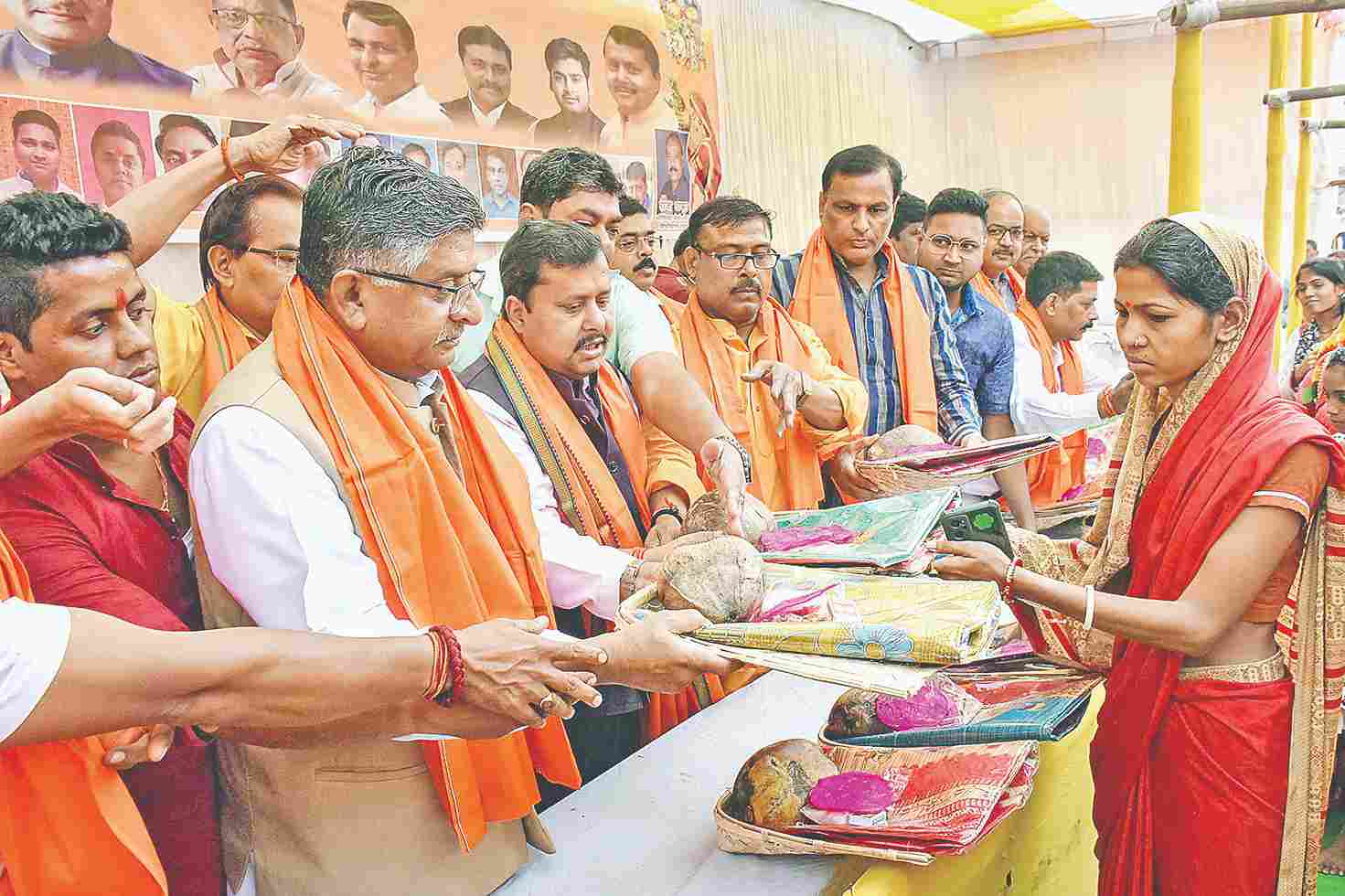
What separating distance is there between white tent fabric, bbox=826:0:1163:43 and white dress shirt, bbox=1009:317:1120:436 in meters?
5.66

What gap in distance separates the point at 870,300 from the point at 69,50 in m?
2.97

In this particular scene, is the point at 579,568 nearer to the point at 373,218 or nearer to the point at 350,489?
the point at 350,489

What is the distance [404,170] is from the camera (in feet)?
5.35

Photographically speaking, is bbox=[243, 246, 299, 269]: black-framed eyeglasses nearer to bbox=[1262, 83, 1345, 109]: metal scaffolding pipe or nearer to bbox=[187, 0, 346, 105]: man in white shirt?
bbox=[187, 0, 346, 105]: man in white shirt

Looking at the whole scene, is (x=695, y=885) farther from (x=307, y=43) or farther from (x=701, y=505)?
(x=307, y=43)

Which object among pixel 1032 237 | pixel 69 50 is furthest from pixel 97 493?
pixel 1032 237

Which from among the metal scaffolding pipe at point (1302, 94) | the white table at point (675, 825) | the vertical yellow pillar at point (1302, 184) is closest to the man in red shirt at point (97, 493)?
the white table at point (675, 825)

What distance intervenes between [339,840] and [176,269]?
3.32 m

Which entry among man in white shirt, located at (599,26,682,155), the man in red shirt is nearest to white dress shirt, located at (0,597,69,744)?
the man in red shirt

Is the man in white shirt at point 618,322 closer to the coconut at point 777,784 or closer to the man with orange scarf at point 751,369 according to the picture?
the man with orange scarf at point 751,369

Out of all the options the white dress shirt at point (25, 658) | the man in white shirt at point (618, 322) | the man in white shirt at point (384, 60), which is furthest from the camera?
the man in white shirt at point (384, 60)

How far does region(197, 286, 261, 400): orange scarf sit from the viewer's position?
2480 millimetres

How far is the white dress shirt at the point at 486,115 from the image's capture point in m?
5.58

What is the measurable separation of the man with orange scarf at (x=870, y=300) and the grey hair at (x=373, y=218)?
2262mm
